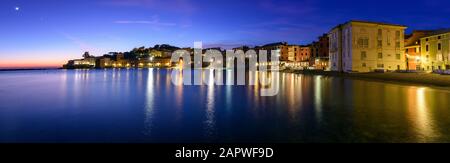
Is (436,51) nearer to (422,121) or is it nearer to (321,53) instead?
(321,53)

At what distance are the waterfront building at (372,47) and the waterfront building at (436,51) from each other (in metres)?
4.54

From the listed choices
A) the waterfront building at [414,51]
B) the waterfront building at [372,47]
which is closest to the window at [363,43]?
the waterfront building at [372,47]

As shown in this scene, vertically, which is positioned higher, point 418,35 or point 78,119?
point 418,35

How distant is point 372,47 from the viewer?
6241 cm

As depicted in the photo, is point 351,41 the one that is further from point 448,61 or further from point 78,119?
point 78,119

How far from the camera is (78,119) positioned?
46.2 ft

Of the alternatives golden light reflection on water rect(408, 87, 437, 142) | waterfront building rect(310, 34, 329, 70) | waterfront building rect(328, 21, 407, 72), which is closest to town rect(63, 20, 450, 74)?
waterfront building rect(328, 21, 407, 72)

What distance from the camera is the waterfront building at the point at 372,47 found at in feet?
201

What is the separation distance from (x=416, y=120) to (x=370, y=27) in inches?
2240

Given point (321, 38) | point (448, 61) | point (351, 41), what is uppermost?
point (321, 38)

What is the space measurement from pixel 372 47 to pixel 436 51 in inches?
467

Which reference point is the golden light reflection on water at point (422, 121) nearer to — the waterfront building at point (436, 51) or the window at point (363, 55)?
the window at point (363, 55)

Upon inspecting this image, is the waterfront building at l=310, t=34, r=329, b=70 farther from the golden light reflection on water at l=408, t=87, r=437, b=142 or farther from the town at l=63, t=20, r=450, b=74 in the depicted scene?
the golden light reflection on water at l=408, t=87, r=437, b=142
